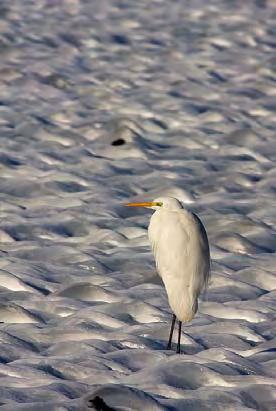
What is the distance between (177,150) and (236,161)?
24.9 inches

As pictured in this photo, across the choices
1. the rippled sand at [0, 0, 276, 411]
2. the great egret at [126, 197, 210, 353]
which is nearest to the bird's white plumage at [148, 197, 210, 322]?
the great egret at [126, 197, 210, 353]

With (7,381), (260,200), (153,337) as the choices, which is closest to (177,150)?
(260,200)

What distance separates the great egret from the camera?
5.87 m

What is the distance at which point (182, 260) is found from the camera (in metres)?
5.96

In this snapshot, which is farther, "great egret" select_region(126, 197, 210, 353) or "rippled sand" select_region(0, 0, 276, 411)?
"great egret" select_region(126, 197, 210, 353)

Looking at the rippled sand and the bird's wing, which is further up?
the bird's wing

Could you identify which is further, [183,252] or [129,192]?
[129,192]

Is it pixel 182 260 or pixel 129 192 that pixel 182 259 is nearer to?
pixel 182 260

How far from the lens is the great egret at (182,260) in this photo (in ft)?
19.3

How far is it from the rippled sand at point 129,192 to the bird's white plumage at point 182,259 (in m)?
0.27

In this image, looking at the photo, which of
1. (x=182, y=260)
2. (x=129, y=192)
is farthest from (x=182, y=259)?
(x=129, y=192)

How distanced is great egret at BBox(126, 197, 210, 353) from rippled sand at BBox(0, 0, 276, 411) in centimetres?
26

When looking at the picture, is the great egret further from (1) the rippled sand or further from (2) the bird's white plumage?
(1) the rippled sand

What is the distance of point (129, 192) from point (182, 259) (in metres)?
3.09
